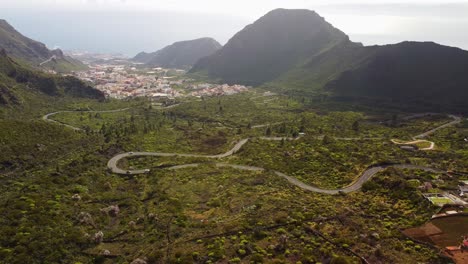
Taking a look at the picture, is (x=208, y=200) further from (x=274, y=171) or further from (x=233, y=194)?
(x=274, y=171)

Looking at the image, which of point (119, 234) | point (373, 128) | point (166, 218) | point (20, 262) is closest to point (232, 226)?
point (166, 218)

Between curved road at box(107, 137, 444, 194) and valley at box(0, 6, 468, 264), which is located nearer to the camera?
valley at box(0, 6, 468, 264)

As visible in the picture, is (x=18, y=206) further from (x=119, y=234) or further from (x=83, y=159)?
(x=83, y=159)

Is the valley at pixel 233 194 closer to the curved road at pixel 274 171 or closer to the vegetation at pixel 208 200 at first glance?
the vegetation at pixel 208 200

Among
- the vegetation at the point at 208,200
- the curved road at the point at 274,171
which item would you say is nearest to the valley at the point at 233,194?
the vegetation at the point at 208,200

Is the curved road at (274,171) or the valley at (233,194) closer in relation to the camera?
the valley at (233,194)

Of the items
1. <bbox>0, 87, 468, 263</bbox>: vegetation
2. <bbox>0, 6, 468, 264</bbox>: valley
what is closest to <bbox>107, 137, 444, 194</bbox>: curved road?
<bbox>0, 6, 468, 264</bbox>: valley

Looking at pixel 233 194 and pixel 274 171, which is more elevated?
pixel 233 194

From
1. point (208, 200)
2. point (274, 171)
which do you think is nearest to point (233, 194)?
point (208, 200)

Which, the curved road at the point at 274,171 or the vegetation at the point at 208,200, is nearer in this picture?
the vegetation at the point at 208,200

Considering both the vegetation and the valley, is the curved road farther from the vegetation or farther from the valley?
the vegetation

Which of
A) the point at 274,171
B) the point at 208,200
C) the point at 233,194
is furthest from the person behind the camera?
the point at 274,171
